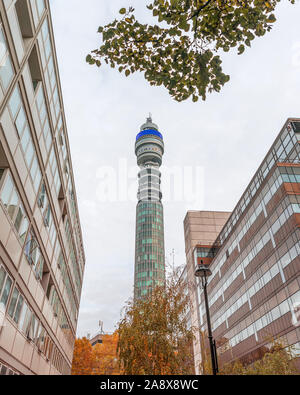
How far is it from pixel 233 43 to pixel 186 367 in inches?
645

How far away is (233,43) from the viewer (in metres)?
6.34

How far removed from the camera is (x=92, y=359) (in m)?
50.6

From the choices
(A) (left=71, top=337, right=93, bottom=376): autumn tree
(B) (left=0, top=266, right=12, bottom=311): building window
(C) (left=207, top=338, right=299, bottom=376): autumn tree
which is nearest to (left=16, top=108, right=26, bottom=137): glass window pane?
(B) (left=0, top=266, right=12, bottom=311): building window

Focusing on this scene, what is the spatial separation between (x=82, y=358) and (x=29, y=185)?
43657 mm

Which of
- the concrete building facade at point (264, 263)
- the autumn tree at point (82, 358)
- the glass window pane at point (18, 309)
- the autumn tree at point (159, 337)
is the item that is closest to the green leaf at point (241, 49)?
the glass window pane at point (18, 309)

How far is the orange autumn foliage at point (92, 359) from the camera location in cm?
4778

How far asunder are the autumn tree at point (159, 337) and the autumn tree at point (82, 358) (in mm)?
34859

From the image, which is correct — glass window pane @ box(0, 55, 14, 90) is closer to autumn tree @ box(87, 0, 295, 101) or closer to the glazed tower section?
autumn tree @ box(87, 0, 295, 101)

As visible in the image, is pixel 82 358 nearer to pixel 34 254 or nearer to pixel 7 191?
pixel 34 254

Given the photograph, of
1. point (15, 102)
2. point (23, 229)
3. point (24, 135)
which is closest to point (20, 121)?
point (24, 135)

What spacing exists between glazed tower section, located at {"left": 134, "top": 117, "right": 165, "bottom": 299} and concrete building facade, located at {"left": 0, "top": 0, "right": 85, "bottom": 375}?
7329cm

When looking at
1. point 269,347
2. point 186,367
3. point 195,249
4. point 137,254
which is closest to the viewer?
point 186,367
